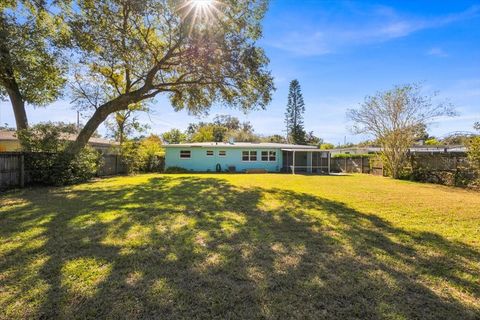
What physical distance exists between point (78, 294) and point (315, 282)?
2537 millimetres

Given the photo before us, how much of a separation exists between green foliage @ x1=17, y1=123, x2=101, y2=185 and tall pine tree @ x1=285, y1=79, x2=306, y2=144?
130 ft

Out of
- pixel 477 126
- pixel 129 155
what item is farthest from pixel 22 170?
pixel 477 126

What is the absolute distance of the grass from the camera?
264cm

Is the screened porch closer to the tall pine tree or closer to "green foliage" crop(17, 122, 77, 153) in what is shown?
"green foliage" crop(17, 122, 77, 153)

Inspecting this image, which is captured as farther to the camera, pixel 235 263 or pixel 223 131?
pixel 223 131

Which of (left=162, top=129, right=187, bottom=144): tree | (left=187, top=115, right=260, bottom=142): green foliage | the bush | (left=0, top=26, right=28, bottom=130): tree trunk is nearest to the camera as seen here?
(left=0, top=26, right=28, bottom=130): tree trunk

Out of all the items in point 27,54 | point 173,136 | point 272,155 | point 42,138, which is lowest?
point 272,155

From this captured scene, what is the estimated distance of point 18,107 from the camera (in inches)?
534

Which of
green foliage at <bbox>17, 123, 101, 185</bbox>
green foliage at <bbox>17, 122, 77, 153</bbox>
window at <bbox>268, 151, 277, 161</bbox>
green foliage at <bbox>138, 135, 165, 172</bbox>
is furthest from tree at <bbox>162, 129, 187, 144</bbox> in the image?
green foliage at <bbox>17, 122, 77, 153</bbox>

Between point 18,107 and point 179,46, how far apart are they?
8.52 metres

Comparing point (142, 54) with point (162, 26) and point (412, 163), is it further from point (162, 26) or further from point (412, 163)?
point (412, 163)

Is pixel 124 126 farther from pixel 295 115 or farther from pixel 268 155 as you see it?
pixel 295 115

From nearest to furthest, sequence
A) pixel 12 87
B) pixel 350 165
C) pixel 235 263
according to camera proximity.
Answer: pixel 235 263 → pixel 12 87 → pixel 350 165

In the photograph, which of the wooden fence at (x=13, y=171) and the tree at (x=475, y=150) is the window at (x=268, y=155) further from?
the wooden fence at (x=13, y=171)
